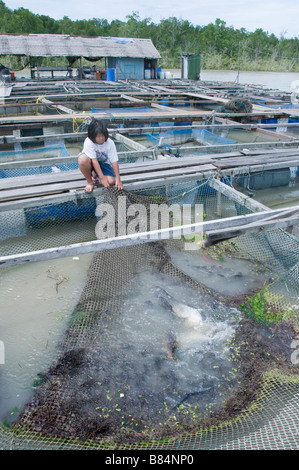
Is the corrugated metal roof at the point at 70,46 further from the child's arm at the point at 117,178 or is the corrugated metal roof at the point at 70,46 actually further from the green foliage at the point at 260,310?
the green foliage at the point at 260,310

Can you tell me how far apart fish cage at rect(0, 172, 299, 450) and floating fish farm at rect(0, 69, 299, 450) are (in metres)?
0.01

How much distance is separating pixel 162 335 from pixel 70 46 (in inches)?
778

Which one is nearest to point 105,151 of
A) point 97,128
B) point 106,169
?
point 106,169

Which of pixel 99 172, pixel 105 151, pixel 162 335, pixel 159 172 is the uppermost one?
pixel 105 151

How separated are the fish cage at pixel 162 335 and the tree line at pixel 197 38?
33918 millimetres

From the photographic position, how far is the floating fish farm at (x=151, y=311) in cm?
236

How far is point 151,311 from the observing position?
351cm

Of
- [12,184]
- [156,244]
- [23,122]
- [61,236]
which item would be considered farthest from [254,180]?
[23,122]

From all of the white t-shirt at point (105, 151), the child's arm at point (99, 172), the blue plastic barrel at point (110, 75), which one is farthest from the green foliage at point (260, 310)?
the blue plastic barrel at point (110, 75)

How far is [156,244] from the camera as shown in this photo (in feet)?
15.2

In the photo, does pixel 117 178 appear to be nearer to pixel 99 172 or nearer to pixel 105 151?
pixel 99 172

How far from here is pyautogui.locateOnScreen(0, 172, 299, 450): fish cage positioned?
7.57 ft

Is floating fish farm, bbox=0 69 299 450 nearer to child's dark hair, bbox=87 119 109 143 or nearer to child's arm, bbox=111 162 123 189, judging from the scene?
child's arm, bbox=111 162 123 189

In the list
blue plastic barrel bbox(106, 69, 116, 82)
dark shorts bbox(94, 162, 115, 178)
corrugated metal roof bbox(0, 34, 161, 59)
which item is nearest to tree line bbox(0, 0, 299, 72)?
corrugated metal roof bbox(0, 34, 161, 59)
